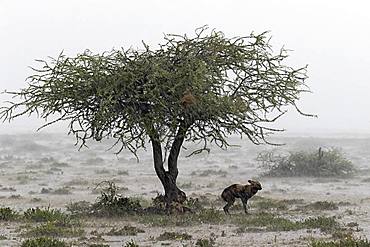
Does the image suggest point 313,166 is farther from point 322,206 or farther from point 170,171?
point 170,171

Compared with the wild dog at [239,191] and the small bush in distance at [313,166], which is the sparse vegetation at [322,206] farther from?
the small bush in distance at [313,166]

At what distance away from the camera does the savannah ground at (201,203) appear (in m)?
14.5

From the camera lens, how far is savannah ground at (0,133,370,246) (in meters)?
14.5

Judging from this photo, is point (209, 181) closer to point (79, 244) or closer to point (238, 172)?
point (238, 172)

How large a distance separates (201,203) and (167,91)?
662cm

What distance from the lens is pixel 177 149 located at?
19312 mm

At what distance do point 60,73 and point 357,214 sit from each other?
10.8m

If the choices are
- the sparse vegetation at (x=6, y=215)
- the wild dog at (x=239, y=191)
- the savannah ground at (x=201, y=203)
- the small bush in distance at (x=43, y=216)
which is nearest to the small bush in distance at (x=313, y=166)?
the savannah ground at (x=201, y=203)

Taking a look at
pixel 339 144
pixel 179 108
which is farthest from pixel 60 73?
pixel 339 144

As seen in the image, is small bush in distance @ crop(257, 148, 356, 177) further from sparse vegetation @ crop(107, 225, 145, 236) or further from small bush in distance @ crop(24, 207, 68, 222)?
sparse vegetation @ crop(107, 225, 145, 236)

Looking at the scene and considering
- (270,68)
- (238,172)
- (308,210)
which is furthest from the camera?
(238,172)

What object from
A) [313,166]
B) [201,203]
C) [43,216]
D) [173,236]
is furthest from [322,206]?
[313,166]

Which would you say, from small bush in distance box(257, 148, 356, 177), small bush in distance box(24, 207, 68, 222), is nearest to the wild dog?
small bush in distance box(24, 207, 68, 222)

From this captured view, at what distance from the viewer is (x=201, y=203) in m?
22.5
